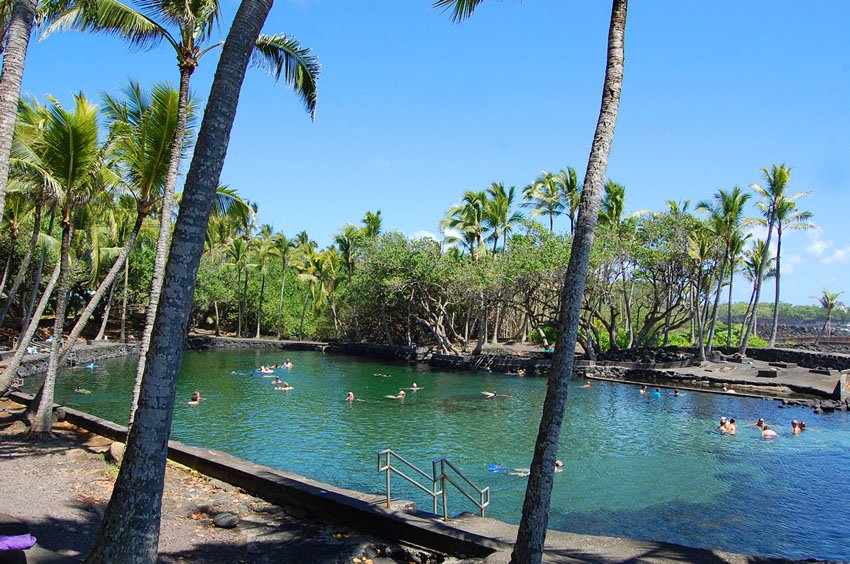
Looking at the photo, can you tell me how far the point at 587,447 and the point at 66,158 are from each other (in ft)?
52.5

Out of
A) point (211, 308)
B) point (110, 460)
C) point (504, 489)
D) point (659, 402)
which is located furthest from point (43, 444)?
point (211, 308)

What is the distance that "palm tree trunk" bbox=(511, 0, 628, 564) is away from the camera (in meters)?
5.68

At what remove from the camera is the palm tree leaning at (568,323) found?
5680 mm

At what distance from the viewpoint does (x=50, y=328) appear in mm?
43938

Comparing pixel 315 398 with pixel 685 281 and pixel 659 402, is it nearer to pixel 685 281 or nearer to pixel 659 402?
pixel 659 402

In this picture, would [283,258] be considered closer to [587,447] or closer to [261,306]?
[261,306]

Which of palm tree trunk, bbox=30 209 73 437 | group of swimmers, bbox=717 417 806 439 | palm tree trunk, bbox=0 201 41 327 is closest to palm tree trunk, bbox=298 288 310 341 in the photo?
palm tree trunk, bbox=0 201 41 327

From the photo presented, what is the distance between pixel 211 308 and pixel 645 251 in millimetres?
42985

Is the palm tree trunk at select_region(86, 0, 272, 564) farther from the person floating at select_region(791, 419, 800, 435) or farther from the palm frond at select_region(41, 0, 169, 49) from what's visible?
the person floating at select_region(791, 419, 800, 435)

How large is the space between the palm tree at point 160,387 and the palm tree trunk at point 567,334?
3283 millimetres

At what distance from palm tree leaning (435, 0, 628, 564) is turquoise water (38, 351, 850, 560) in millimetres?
6737

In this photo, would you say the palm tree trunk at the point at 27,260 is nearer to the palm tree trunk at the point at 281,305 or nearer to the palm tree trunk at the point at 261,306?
the palm tree trunk at the point at 281,305

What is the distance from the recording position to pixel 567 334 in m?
5.80

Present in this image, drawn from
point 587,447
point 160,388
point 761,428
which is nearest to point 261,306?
point 587,447
